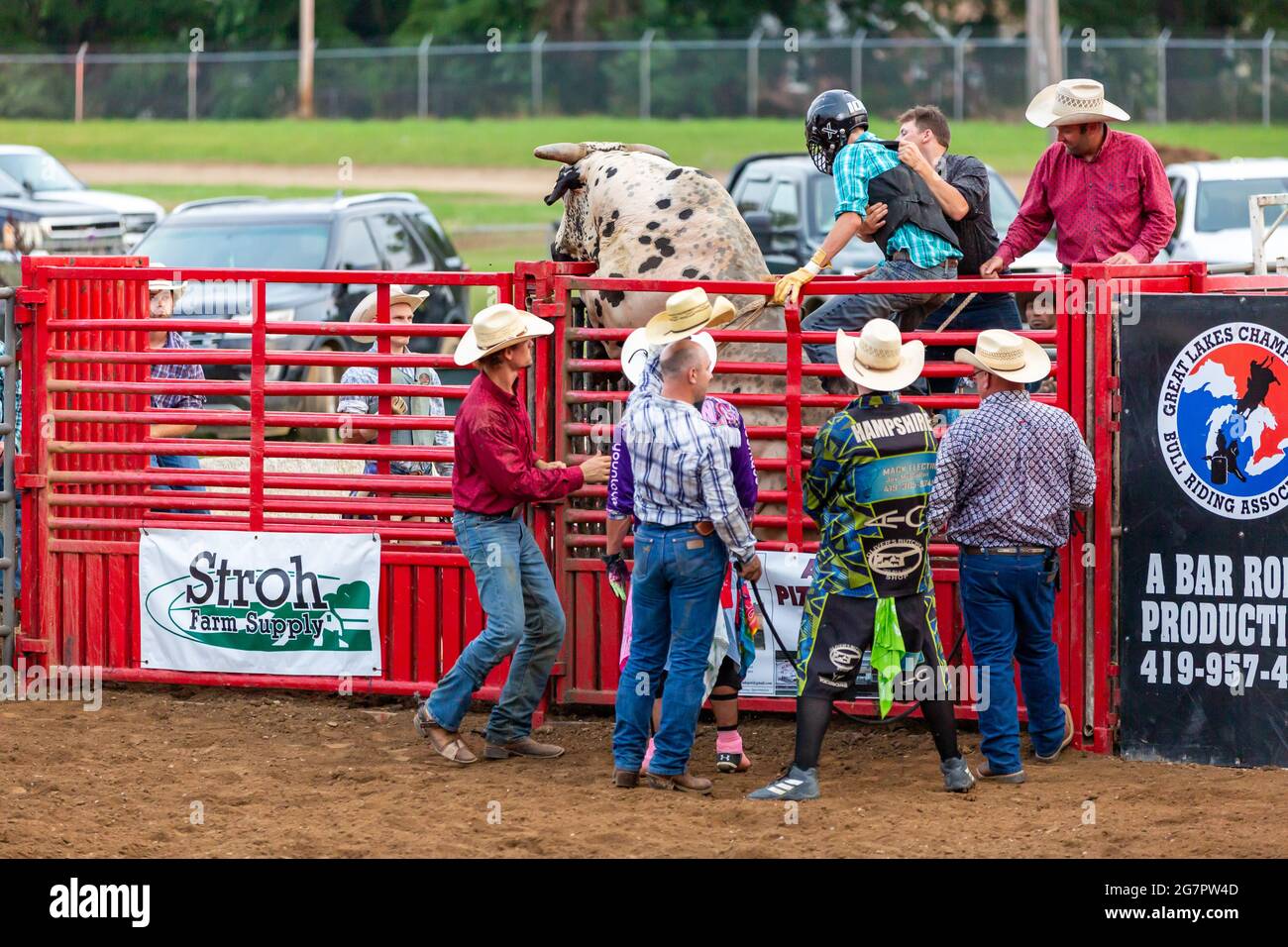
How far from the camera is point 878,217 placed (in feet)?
27.0

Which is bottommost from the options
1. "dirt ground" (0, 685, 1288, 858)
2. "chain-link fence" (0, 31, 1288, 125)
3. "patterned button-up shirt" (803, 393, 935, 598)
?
"dirt ground" (0, 685, 1288, 858)

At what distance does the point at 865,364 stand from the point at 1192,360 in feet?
4.83

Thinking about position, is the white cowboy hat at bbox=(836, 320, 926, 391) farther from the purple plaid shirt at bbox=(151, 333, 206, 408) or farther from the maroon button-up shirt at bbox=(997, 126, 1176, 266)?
the purple plaid shirt at bbox=(151, 333, 206, 408)

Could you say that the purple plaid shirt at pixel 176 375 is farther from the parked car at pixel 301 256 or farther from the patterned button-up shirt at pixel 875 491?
the patterned button-up shirt at pixel 875 491

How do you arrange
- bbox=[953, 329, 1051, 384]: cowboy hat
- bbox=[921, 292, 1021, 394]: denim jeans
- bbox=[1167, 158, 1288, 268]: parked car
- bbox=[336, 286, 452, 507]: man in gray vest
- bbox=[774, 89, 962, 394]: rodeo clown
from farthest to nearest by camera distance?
1. bbox=[1167, 158, 1288, 268]: parked car
2. bbox=[336, 286, 452, 507]: man in gray vest
3. bbox=[921, 292, 1021, 394]: denim jeans
4. bbox=[774, 89, 962, 394]: rodeo clown
5. bbox=[953, 329, 1051, 384]: cowboy hat

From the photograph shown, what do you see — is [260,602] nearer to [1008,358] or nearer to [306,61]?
[1008,358]

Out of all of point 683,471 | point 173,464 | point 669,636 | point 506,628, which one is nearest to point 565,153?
point 173,464

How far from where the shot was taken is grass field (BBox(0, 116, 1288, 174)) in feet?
110

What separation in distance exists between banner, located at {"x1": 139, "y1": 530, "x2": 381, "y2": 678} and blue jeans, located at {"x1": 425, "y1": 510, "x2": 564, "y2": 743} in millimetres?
983

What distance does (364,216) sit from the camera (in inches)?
651

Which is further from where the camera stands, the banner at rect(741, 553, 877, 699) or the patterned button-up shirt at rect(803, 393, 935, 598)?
the banner at rect(741, 553, 877, 699)

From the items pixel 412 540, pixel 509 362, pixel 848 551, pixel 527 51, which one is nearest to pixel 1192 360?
pixel 848 551

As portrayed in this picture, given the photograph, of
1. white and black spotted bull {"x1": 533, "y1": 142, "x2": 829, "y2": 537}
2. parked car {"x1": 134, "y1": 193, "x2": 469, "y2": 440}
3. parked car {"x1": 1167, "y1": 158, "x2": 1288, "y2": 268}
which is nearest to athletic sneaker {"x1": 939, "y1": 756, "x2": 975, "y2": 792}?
white and black spotted bull {"x1": 533, "y1": 142, "x2": 829, "y2": 537}

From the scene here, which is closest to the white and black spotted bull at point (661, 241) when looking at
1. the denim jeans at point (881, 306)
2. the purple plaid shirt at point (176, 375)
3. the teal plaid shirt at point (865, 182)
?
the denim jeans at point (881, 306)
